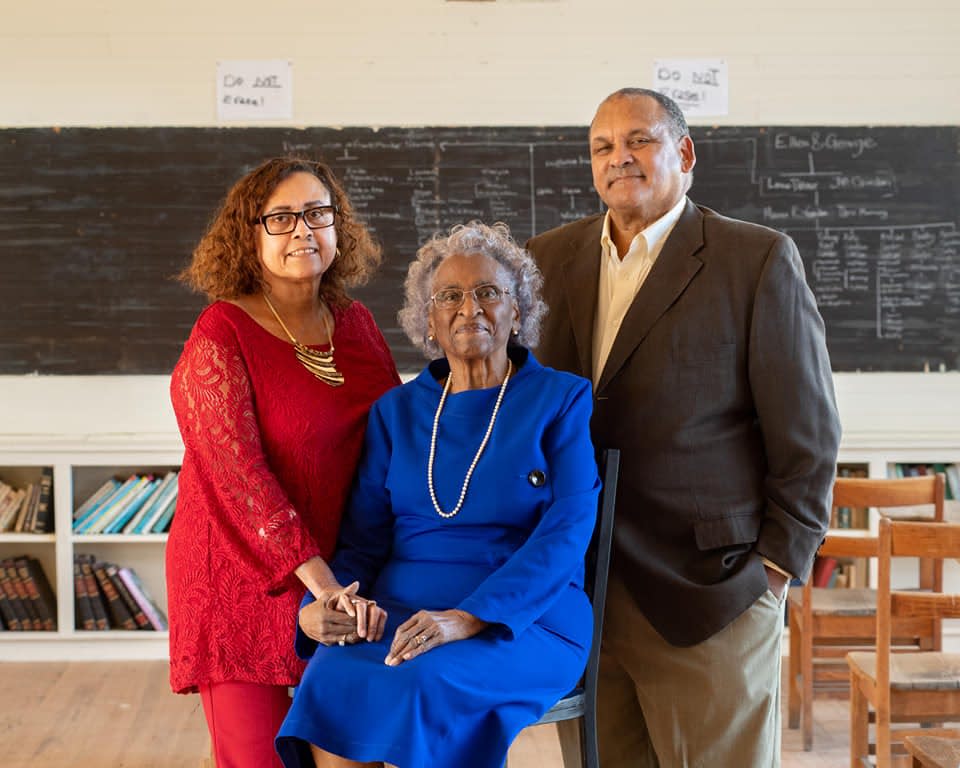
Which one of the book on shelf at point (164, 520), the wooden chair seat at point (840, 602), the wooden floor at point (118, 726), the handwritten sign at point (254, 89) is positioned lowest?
the wooden floor at point (118, 726)

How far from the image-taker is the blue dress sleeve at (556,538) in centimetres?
187

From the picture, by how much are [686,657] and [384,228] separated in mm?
3120

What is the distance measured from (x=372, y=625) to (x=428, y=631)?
120mm

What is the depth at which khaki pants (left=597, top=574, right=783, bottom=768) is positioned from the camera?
86.4 inches

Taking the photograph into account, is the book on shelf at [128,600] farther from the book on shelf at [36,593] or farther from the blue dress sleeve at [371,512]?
the blue dress sleeve at [371,512]

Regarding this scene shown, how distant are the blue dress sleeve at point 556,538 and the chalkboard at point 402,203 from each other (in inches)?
117

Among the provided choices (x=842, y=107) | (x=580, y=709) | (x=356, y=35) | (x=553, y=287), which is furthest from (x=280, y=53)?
(x=580, y=709)

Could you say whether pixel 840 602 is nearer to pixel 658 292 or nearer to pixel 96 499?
pixel 658 292

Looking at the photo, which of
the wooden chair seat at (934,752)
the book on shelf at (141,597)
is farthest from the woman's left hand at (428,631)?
the book on shelf at (141,597)

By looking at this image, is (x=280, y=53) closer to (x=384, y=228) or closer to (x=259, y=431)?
(x=384, y=228)

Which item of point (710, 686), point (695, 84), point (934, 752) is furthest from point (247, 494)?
point (695, 84)

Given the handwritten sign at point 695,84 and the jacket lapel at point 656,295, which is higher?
the handwritten sign at point 695,84

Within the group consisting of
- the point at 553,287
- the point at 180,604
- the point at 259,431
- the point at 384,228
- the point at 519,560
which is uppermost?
the point at 384,228

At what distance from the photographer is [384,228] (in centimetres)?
493
